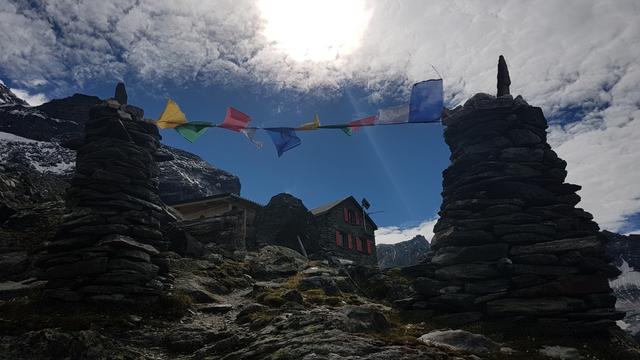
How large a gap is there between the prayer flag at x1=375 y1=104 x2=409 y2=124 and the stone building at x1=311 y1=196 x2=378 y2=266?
26991mm

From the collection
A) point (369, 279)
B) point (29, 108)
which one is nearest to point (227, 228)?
point (369, 279)

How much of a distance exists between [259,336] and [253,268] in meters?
15.1

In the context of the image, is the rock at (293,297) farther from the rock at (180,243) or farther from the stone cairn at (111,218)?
the rock at (180,243)

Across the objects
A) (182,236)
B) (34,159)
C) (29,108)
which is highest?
(29,108)

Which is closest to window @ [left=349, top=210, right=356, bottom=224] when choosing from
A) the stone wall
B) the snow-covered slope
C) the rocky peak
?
the stone wall

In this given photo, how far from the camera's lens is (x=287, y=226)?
42.9 m

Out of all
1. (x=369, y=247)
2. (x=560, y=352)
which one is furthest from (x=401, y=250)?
(x=560, y=352)

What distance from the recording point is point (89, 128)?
16234 mm

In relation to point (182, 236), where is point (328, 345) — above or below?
below

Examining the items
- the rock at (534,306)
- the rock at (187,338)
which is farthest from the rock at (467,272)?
the rock at (187,338)

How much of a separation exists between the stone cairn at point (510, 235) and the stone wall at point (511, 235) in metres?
0.03

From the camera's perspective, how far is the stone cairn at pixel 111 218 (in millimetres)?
13266

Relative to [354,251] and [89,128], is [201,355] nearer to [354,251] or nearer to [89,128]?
[89,128]

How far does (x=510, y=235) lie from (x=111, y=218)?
13997 mm
